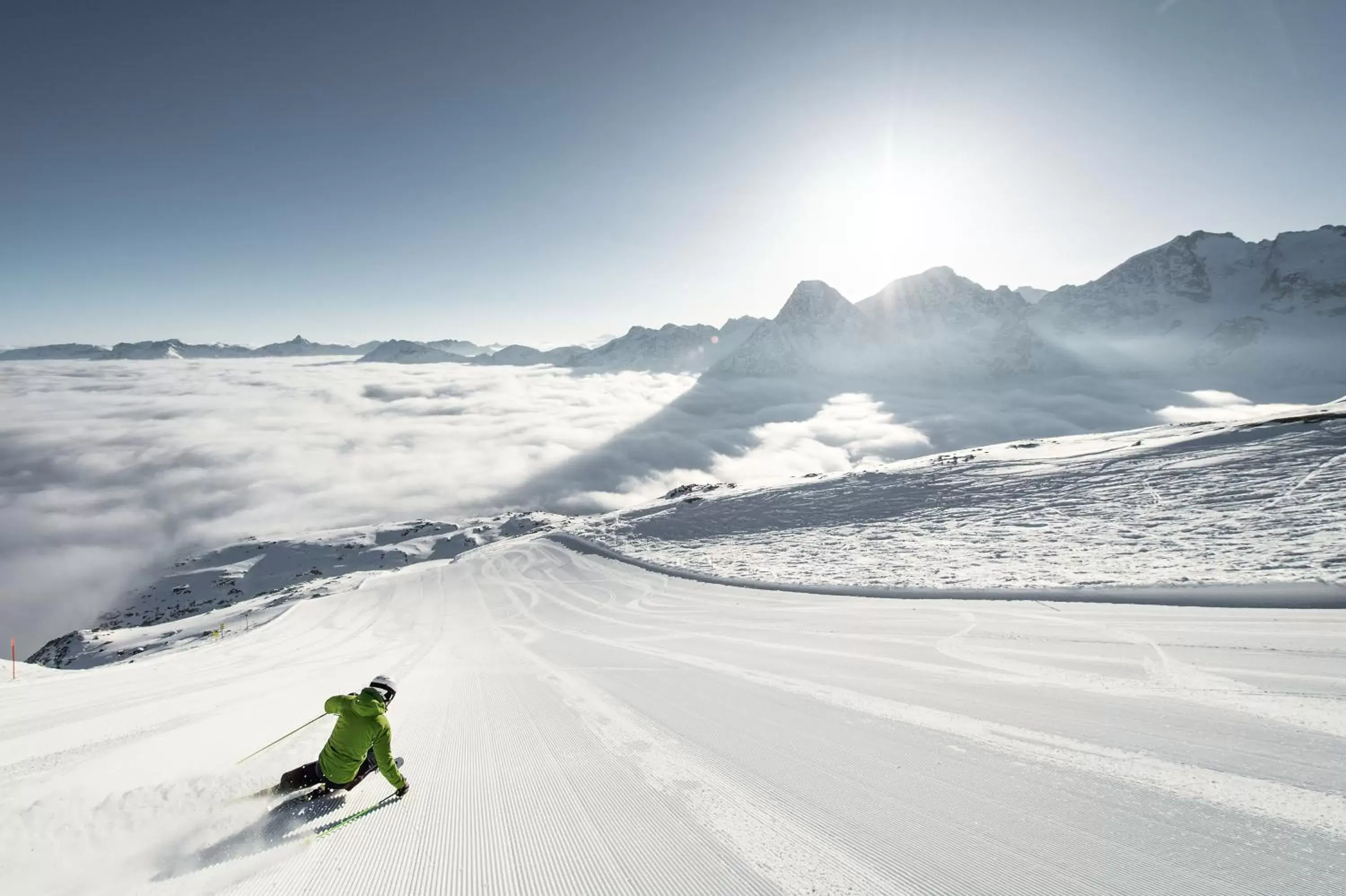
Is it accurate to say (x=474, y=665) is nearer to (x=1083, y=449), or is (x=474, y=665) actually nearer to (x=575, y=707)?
(x=575, y=707)

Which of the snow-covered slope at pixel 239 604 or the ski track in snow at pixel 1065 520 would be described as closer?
the ski track in snow at pixel 1065 520

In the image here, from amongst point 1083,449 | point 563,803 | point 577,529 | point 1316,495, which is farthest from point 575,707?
point 577,529

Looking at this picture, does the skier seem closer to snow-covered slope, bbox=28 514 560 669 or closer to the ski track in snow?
the ski track in snow

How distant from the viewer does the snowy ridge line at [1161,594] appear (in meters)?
10.2

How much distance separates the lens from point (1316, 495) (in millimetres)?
19516

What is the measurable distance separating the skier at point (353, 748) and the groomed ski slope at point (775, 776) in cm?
27

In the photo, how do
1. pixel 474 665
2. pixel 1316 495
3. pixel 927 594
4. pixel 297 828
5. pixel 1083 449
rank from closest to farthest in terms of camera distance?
pixel 297 828 → pixel 474 665 → pixel 927 594 → pixel 1316 495 → pixel 1083 449

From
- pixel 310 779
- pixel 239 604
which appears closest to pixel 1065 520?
pixel 310 779

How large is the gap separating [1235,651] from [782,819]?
25.0 feet

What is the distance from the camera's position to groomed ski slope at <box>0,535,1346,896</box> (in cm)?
353

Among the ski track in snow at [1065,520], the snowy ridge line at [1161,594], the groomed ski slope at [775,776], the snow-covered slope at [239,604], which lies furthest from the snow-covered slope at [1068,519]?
the snow-covered slope at [239,604]

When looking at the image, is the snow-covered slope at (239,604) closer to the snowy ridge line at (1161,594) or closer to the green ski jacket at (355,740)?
the snowy ridge line at (1161,594)

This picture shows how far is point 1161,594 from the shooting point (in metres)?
12.1

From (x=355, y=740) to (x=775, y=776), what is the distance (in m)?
3.75
